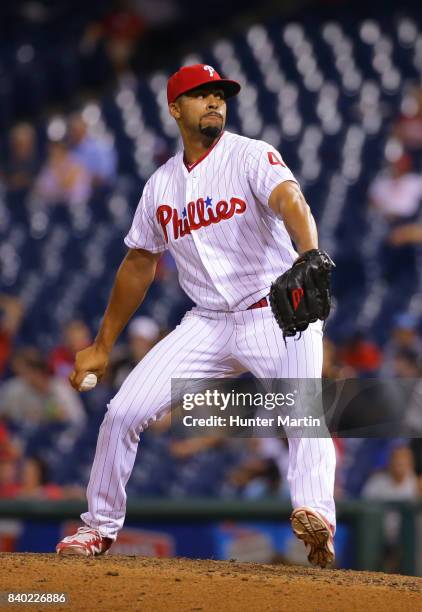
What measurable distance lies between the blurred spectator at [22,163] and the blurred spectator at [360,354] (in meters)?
4.16

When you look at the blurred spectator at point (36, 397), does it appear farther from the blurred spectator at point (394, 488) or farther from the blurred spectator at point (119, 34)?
the blurred spectator at point (119, 34)

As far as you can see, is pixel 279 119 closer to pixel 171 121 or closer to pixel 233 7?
pixel 171 121

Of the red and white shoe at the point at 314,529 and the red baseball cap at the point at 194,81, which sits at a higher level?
the red baseball cap at the point at 194,81

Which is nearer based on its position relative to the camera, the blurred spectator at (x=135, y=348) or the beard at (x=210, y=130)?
the beard at (x=210, y=130)

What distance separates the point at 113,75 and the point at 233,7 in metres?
1.56

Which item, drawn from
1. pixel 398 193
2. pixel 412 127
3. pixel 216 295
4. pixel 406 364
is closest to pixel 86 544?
pixel 216 295

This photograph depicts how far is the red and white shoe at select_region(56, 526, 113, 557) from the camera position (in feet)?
12.2

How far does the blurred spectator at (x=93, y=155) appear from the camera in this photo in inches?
378

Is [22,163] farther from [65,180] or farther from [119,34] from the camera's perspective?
[119,34]

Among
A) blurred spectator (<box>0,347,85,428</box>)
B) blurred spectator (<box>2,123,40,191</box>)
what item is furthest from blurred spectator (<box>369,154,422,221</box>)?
blurred spectator (<box>2,123,40,191</box>)

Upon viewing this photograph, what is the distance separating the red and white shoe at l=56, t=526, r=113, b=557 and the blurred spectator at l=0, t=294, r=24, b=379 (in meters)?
4.06

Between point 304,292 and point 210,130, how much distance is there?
0.70 meters

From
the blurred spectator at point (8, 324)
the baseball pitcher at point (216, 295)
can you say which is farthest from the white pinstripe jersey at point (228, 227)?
the blurred spectator at point (8, 324)

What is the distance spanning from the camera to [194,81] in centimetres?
360
